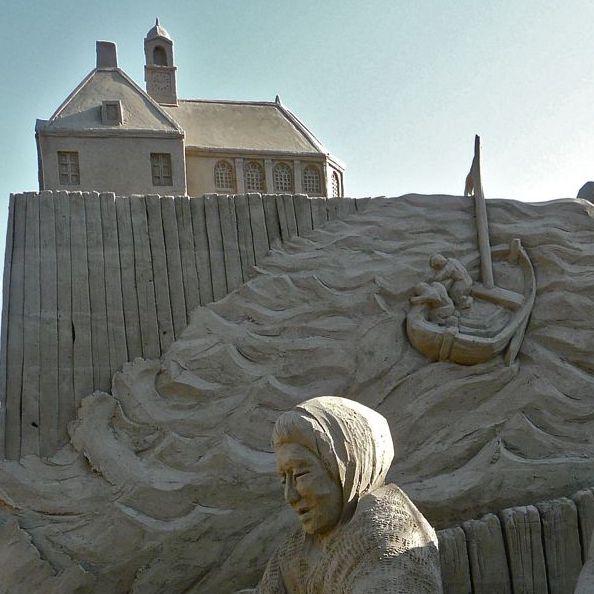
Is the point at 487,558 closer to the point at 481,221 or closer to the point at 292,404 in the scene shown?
the point at 292,404

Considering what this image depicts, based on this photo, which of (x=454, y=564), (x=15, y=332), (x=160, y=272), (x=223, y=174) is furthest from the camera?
(x=223, y=174)

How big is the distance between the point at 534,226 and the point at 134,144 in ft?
16.3

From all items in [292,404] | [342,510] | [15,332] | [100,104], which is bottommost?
[342,510]

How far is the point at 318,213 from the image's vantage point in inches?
212

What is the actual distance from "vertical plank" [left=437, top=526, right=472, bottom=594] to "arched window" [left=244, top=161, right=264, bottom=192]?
5863 millimetres

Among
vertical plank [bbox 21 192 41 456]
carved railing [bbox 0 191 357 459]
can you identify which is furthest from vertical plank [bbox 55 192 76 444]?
vertical plank [bbox 21 192 41 456]

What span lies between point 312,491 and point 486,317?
271 cm

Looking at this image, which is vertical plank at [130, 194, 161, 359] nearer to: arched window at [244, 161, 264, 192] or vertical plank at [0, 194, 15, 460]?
vertical plank at [0, 194, 15, 460]

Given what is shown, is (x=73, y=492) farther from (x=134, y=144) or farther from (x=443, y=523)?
(x=134, y=144)

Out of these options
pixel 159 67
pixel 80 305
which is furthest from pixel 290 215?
pixel 159 67

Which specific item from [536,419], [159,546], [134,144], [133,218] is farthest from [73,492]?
[134,144]

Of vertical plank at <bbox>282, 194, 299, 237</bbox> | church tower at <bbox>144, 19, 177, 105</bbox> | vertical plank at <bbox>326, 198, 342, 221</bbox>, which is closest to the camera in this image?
vertical plank at <bbox>282, 194, 299, 237</bbox>

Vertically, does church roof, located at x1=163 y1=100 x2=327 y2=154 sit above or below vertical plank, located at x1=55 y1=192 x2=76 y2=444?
above

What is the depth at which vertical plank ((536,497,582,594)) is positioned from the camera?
4152 millimetres
